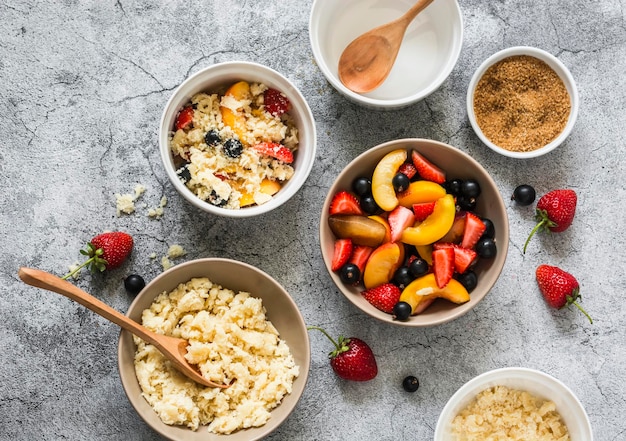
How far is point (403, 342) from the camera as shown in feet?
6.66

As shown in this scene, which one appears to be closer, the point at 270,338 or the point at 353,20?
the point at 270,338

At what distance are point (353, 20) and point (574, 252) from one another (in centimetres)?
91

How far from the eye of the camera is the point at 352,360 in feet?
6.33

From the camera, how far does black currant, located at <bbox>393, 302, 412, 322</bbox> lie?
72.1 inches

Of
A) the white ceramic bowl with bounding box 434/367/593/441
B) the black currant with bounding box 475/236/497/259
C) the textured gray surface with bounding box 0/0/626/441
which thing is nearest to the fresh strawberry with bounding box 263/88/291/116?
the textured gray surface with bounding box 0/0/626/441

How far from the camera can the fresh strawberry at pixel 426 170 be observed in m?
1.91

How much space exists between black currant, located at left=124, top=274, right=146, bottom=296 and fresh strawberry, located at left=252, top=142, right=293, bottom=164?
474 millimetres

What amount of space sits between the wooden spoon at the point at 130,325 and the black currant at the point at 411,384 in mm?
498

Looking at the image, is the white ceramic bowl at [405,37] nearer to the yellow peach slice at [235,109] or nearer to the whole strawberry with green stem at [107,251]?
the yellow peach slice at [235,109]

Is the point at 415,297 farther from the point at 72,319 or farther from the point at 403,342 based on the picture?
the point at 72,319

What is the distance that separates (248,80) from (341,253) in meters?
0.52

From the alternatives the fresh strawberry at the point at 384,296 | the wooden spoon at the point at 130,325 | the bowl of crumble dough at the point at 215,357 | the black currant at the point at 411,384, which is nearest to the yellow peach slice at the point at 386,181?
the fresh strawberry at the point at 384,296

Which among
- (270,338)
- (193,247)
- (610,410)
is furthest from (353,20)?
(610,410)

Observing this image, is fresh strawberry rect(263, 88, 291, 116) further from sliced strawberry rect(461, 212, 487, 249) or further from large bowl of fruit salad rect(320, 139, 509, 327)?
sliced strawberry rect(461, 212, 487, 249)
